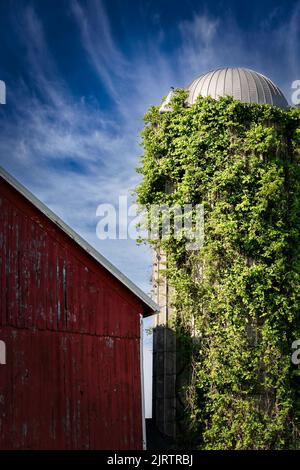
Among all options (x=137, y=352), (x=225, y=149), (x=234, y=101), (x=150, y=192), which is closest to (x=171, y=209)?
(x=150, y=192)

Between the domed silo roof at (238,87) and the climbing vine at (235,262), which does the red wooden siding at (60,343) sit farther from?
the domed silo roof at (238,87)

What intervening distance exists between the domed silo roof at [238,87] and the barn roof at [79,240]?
240 inches

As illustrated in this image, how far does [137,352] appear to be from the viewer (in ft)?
38.0

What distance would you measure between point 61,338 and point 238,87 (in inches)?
342

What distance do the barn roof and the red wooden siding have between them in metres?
0.13

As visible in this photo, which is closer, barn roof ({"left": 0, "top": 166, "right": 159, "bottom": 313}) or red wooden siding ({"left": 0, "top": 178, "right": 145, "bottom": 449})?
red wooden siding ({"left": 0, "top": 178, "right": 145, "bottom": 449})

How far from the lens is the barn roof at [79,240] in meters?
10.3

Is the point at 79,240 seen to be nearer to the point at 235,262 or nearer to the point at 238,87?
the point at 235,262

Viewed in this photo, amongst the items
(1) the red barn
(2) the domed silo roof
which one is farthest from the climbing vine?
(1) the red barn

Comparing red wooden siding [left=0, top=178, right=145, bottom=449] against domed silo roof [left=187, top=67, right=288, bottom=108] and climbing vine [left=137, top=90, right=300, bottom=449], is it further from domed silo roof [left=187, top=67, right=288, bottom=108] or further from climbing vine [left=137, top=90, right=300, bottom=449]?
domed silo roof [left=187, top=67, right=288, bottom=108]

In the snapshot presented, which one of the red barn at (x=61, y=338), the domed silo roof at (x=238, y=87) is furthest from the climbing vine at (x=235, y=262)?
the red barn at (x=61, y=338)

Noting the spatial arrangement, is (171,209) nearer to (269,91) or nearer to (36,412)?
(269,91)

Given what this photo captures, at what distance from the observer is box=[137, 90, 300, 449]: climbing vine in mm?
13023

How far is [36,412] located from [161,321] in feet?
16.0
